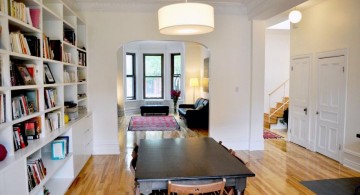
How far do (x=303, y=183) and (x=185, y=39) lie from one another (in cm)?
335

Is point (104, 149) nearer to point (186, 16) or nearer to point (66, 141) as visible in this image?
point (66, 141)

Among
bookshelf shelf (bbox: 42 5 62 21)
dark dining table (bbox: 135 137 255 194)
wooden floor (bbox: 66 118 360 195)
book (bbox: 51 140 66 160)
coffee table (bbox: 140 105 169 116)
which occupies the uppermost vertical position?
bookshelf shelf (bbox: 42 5 62 21)

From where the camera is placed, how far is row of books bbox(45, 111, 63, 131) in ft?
11.3

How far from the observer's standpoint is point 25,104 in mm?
2770

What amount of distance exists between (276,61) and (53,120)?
774cm

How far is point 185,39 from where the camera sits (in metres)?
5.41

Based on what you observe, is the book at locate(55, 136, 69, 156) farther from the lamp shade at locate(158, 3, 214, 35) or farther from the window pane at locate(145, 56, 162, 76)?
the window pane at locate(145, 56, 162, 76)

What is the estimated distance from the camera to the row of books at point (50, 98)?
3.35 metres

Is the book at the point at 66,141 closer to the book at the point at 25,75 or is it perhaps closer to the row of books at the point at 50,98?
the row of books at the point at 50,98

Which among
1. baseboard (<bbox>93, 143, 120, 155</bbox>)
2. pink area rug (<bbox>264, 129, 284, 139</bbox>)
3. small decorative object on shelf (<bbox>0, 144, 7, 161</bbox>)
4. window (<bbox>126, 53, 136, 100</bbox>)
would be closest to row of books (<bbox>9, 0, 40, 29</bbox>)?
small decorative object on shelf (<bbox>0, 144, 7, 161</bbox>)

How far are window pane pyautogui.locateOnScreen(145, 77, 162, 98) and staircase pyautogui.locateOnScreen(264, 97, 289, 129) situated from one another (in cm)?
507

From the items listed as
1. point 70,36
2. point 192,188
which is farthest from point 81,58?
point 192,188

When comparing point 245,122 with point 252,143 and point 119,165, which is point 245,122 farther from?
point 119,165

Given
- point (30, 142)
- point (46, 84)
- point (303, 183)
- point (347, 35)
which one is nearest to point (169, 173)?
point (30, 142)
